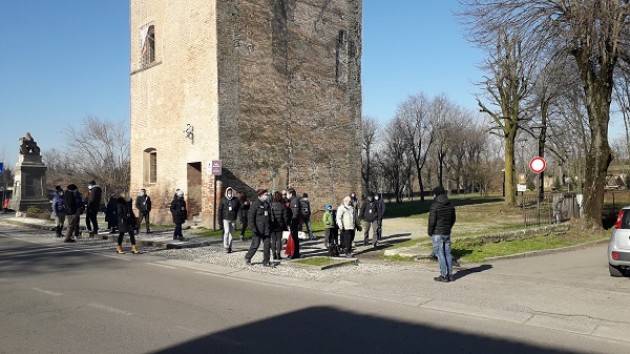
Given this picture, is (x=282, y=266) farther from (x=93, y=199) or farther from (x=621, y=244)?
(x=93, y=199)

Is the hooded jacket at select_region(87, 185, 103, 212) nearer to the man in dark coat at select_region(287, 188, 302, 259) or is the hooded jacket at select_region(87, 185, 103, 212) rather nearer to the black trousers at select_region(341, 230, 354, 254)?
the man in dark coat at select_region(287, 188, 302, 259)

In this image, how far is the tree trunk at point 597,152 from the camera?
17828 mm

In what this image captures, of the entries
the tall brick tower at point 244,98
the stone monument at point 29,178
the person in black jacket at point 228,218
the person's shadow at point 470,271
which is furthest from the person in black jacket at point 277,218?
the stone monument at point 29,178

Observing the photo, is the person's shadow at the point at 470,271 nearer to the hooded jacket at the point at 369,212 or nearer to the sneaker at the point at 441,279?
the sneaker at the point at 441,279

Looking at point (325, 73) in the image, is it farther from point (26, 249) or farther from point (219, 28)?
point (26, 249)

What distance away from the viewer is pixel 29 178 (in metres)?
31.2

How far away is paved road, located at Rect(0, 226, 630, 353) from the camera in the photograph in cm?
610

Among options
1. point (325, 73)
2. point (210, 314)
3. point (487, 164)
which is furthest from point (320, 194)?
point (487, 164)

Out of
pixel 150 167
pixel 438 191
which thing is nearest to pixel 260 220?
pixel 438 191

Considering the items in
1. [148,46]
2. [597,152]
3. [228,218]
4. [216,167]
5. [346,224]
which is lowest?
[346,224]

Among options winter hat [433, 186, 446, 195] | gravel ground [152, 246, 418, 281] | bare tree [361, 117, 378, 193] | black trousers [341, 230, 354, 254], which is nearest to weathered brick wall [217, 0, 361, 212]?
gravel ground [152, 246, 418, 281]

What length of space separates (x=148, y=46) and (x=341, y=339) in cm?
2259

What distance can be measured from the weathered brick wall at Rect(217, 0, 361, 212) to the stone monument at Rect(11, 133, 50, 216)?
52.7ft

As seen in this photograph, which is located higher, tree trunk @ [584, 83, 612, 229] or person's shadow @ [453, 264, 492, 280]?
tree trunk @ [584, 83, 612, 229]
